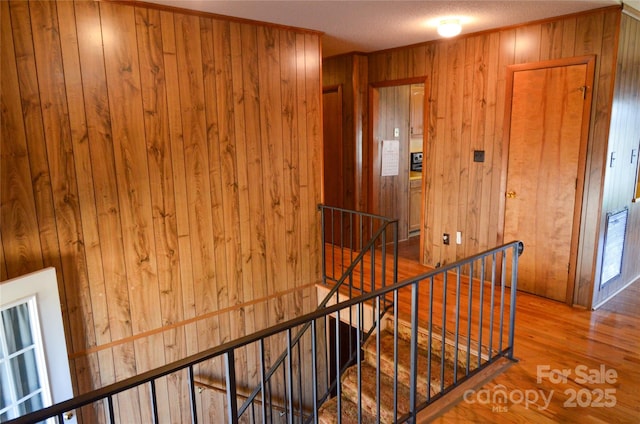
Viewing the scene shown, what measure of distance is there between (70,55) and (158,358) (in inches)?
87.5

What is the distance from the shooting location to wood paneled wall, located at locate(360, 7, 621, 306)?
335cm

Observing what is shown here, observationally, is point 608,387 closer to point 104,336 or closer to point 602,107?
point 602,107

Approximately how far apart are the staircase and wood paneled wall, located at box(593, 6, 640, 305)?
4.83ft

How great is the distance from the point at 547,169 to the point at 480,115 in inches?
31.9

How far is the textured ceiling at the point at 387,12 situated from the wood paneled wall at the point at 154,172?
0.23 metres

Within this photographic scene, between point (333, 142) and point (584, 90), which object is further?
point (333, 142)

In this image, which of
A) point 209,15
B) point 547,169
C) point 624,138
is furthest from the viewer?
point 547,169

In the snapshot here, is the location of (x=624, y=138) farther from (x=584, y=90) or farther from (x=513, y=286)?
A: (x=513, y=286)

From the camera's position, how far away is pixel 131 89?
2.94 m

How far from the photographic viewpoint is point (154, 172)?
3094mm

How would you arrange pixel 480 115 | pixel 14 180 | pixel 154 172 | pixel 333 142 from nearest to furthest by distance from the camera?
pixel 14 180 → pixel 154 172 → pixel 480 115 → pixel 333 142

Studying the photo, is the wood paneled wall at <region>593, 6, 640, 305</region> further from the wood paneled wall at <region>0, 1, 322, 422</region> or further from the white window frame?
the white window frame

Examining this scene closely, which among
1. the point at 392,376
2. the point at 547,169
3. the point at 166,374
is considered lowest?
the point at 392,376

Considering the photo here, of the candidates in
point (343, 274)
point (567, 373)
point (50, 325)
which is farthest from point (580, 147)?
point (50, 325)
